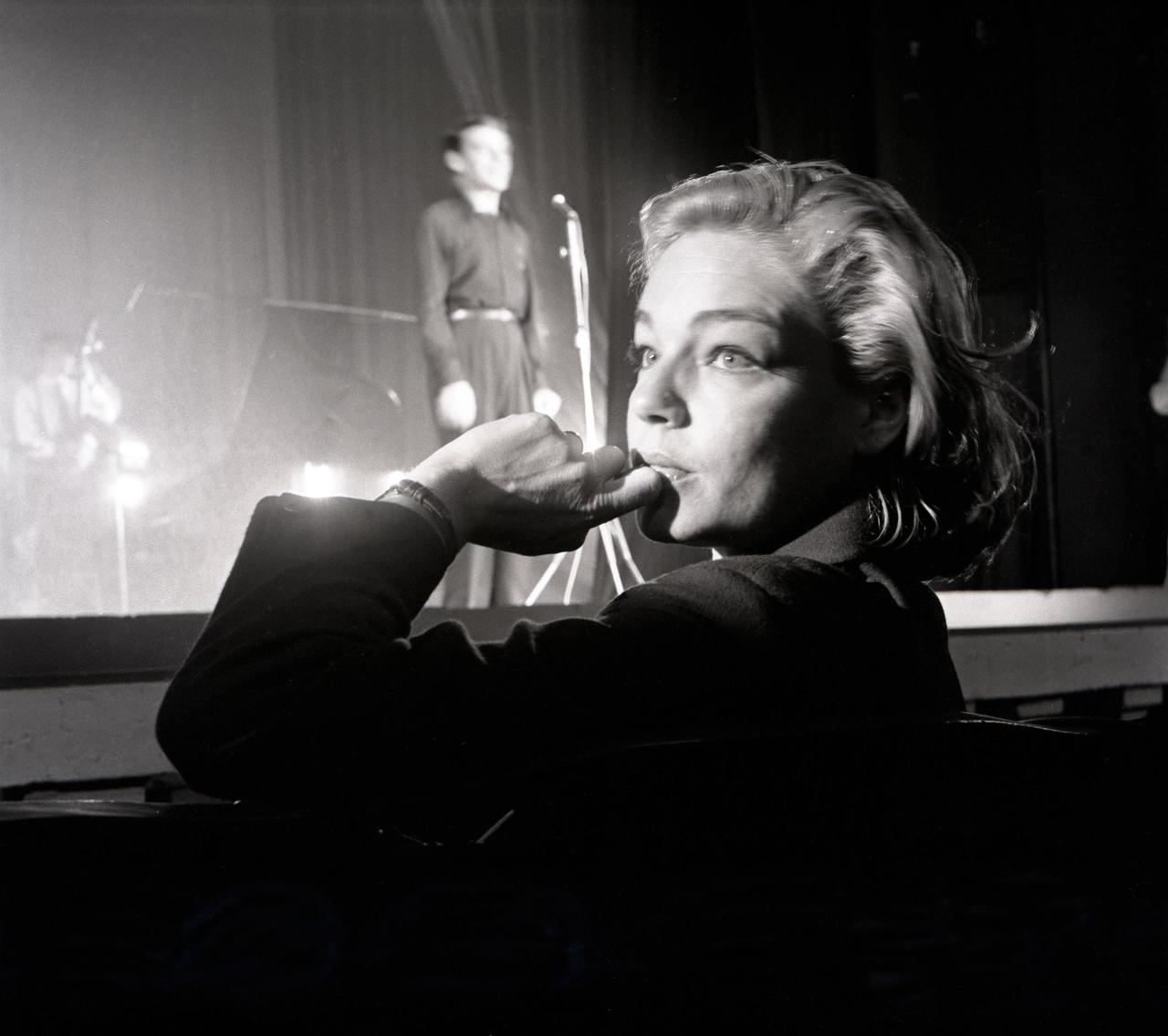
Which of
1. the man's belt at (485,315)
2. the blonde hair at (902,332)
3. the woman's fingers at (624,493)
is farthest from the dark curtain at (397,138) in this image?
the woman's fingers at (624,493)

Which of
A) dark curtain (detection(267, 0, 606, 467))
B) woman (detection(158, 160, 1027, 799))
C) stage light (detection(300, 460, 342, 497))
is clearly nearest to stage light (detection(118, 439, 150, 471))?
stage light (detection(300, 460, 342, 497))

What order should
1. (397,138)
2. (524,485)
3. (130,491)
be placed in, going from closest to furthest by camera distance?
(524,485), (130,491), (397,138)

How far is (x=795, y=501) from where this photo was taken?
648mm

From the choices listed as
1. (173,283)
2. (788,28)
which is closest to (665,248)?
(788,28)

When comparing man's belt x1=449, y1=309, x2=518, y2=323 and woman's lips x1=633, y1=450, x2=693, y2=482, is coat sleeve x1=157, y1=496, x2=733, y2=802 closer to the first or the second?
woman's lips x1=633, y1=450, x2=693, y2=482

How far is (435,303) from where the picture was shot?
2.92 meters

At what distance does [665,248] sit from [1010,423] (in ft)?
0.84

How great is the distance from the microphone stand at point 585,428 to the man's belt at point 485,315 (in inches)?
6.9

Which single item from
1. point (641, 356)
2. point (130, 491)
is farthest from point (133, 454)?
point (641, 356)

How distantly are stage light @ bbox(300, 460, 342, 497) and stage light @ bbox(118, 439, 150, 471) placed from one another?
360mm

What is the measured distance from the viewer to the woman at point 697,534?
48 cm

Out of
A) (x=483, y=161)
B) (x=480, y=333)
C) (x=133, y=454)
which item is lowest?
(x=133, y=454)

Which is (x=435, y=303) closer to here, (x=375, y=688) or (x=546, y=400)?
(x=546, y=400)

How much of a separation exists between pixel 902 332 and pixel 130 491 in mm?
2316
